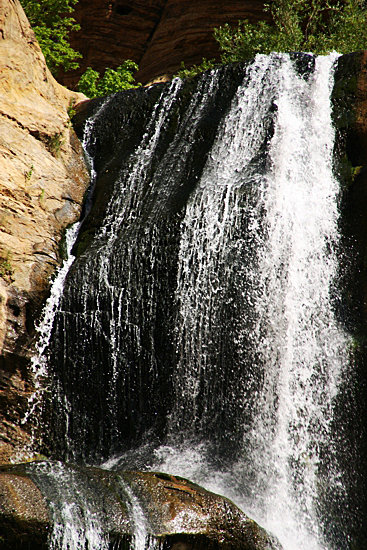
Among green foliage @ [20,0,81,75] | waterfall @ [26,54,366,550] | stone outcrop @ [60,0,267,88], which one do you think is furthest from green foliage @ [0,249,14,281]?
stone outcrop @ [60,0,267,88]

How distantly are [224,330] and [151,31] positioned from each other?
12.4m

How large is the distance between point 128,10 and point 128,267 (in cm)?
1199

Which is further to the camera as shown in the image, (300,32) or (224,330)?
(300,32)

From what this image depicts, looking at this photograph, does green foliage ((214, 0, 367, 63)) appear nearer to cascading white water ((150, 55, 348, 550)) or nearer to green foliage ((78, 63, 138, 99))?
green foliage ((78, 63, 138, 99))

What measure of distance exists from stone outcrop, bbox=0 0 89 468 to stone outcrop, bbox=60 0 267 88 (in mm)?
6006

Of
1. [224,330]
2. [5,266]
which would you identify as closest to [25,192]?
[5,266]

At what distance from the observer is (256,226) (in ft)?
25.8

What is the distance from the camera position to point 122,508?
512 cm

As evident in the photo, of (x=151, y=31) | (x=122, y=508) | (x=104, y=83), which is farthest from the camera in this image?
(x=151, y=31)

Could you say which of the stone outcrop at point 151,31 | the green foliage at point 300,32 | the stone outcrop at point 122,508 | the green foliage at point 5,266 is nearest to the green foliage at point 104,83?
the stone outcrop at point 151,31

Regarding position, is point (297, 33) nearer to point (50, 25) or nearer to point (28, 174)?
point (50, 25)

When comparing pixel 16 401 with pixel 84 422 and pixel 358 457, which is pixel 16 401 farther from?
pixel 358 457

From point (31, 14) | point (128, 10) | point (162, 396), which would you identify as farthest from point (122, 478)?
point (128, 10)

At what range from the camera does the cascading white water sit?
21.8 ft
